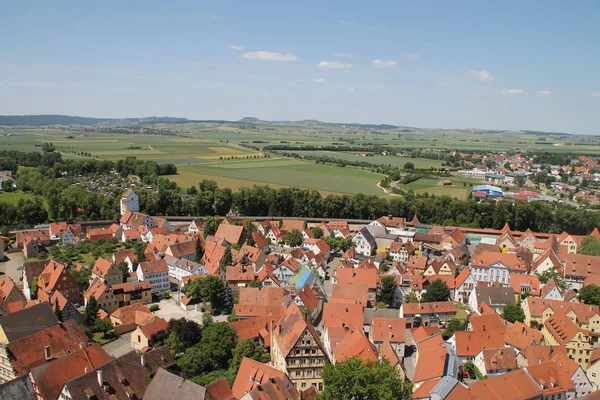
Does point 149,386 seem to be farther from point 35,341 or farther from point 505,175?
point 505,175

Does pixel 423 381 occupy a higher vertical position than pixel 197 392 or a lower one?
lower

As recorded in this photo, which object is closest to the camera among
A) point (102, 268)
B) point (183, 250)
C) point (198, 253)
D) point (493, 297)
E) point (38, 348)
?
point (38, 348)

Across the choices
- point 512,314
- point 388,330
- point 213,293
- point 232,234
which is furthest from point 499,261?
point 232,234

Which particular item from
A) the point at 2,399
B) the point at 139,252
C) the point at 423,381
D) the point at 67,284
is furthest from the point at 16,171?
the point at 423,381

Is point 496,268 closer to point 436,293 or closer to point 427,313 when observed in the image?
point 436,293

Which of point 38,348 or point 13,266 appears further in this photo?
point 13,266

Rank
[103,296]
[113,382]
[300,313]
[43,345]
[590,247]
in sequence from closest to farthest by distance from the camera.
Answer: [113,382], [43,345], [300,313], [103,296], [590,247]
